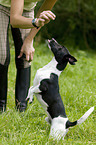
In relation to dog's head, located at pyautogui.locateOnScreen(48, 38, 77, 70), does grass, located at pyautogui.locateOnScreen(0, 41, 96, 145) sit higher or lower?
lower

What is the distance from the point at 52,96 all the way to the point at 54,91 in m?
0.05

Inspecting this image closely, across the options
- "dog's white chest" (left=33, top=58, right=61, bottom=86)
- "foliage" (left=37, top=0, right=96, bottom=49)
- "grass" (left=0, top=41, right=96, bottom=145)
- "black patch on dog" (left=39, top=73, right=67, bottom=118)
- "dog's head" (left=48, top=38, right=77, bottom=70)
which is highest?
"foliage" (left=37, top=0, right=96, bottom=49)

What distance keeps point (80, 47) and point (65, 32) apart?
878 millimetres

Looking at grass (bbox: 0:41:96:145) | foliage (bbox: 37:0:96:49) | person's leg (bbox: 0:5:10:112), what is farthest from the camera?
foliage (bbox: 37:0:96:49)

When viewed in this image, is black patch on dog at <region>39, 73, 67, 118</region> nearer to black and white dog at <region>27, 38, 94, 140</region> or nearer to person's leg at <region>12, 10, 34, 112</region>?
black and white dog at <region>27, 38, 94, 140</region>

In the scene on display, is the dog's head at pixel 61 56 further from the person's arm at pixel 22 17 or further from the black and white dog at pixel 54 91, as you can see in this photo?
the person's arm at pixel 22 17

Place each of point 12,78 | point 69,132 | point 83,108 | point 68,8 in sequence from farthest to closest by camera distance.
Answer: point 68,8, point 12,78, point 83,108, point 69,132

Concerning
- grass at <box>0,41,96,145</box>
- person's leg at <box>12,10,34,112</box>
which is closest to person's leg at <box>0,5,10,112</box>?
person's leg at <box>12,10,34,112</box>

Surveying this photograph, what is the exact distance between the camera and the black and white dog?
7.18ft

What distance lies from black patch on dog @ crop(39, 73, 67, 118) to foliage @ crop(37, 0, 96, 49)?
627 cm

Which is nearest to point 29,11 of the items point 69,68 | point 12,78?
point 12,78

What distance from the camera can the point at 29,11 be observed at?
2.69 metres

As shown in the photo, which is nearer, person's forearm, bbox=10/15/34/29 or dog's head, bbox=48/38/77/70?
person's forearm, bbox=10/15/34/29

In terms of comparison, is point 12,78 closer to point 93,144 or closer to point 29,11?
point 29,11
